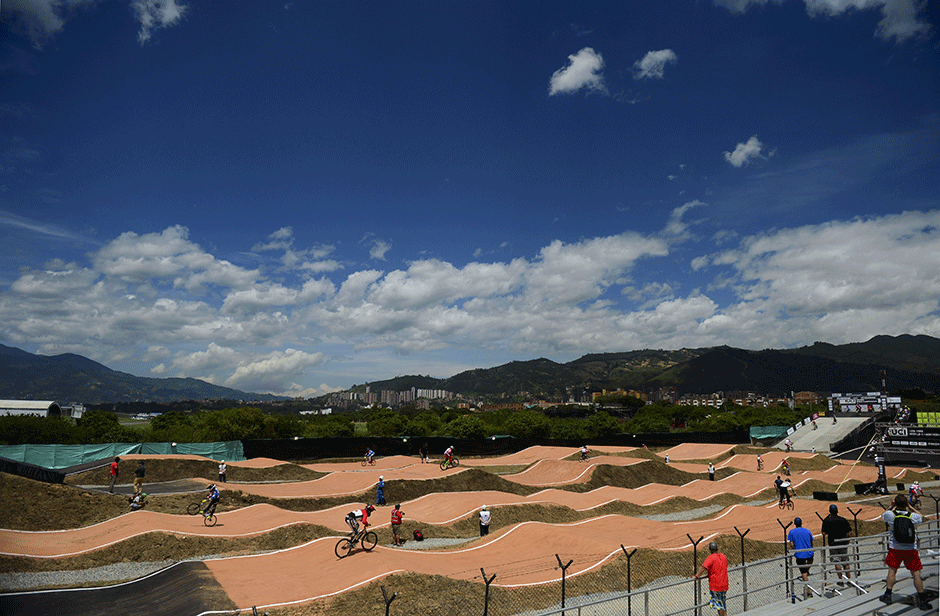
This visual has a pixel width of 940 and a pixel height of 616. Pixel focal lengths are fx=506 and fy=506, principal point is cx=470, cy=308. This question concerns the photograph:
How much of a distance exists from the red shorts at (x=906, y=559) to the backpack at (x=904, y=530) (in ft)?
0.80

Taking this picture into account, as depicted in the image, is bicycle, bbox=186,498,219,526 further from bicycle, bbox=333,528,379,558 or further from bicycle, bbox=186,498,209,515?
bicycle, bbox=333,528,379,558

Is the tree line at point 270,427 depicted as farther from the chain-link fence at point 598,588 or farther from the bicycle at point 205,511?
the chain-link fence at point 598,588

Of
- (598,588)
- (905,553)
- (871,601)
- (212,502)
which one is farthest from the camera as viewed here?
(212,502)

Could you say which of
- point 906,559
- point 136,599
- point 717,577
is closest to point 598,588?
point 717,577

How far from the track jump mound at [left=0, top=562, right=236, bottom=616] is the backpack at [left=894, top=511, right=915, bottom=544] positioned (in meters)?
14.6

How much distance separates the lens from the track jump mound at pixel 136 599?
1343 cm

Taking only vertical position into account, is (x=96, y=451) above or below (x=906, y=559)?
below

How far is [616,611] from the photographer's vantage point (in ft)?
45.9

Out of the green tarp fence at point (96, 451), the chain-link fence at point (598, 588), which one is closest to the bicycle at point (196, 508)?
the chain-link fence at point (598, 588)

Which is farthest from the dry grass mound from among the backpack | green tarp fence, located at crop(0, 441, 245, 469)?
green tarp fence, located at crop(0, 441, 245, 469)

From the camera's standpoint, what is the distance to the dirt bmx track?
14898 mm

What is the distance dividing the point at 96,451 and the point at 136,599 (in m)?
34.5

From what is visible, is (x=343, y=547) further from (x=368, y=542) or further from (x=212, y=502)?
(x=212, y=502)

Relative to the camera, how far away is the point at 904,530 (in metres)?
8.60
